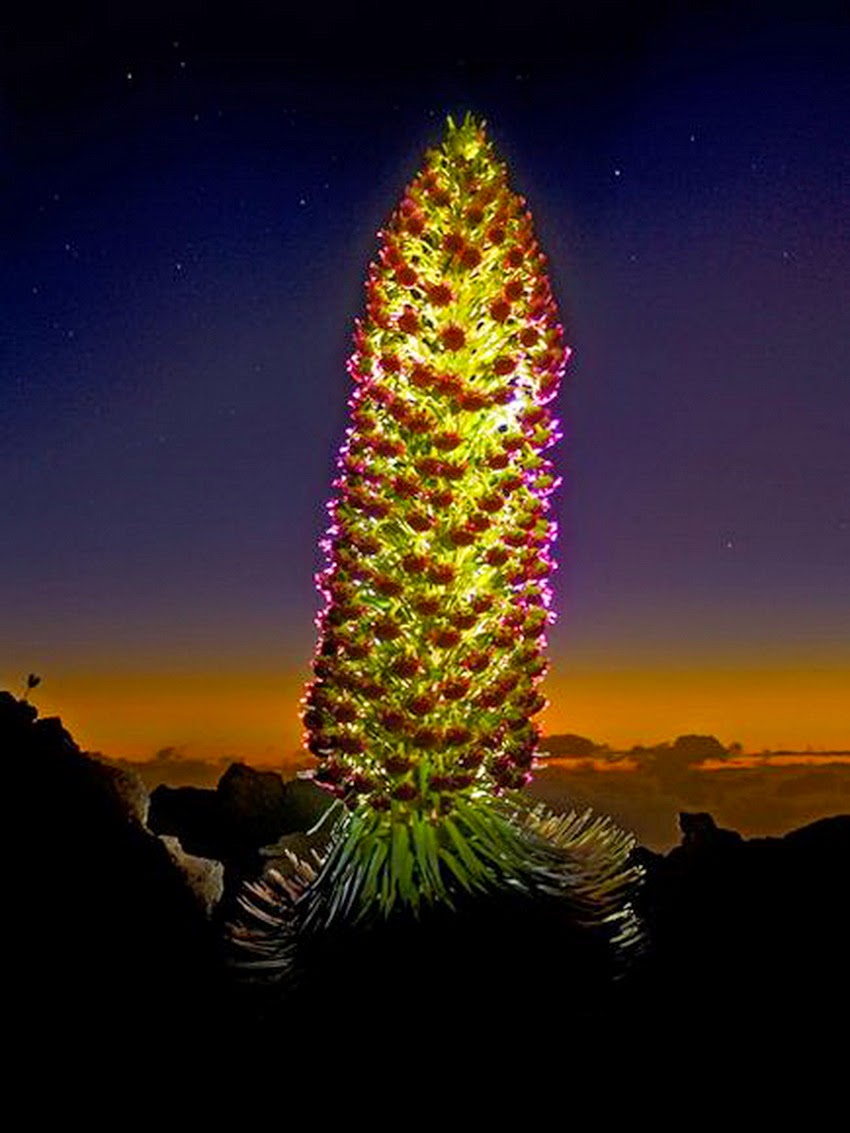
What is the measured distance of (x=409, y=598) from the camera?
5520mm

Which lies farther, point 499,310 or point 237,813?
point 237,813

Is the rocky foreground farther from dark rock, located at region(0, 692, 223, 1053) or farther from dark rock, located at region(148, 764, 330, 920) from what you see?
dark rock, located at region(148, 764, 330, 920)

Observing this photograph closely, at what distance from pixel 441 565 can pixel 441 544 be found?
105 mm

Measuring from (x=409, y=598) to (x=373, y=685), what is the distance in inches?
14.3

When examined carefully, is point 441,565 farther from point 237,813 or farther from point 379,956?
point 237,813

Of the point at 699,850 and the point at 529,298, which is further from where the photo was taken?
the point at 699,850

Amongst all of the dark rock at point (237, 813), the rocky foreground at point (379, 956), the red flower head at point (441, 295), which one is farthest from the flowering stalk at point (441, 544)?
the dark rock at point (237, 813)

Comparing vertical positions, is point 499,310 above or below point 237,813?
above

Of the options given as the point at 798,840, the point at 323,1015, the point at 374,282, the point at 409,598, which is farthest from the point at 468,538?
the point at 798,840

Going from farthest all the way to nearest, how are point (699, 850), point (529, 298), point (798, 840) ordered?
point (699, 850) < point (798, 840) < point (529, 298)

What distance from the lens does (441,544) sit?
5.53 meters

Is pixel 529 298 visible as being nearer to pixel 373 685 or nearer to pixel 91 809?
pixel 373 685

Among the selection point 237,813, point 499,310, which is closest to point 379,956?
point 499,310

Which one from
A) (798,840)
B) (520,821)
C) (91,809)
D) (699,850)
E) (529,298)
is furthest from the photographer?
(699,850)
